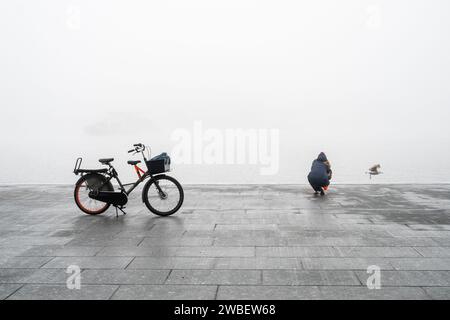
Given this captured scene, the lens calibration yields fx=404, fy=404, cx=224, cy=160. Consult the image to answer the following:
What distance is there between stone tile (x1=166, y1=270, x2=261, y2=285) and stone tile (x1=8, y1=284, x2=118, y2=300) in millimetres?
655

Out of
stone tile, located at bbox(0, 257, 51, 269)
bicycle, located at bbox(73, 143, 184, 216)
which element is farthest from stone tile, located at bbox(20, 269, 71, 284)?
bicycle, located at bbox(73, 143, 184, 216)

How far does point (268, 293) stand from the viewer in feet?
12.9

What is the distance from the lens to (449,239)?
5.82 m

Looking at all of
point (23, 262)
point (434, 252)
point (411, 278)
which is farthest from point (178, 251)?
point (434, 252)

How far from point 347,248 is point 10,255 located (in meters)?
4.46

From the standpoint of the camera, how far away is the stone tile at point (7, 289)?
397 cm

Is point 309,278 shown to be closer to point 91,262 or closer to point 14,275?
point 91,262

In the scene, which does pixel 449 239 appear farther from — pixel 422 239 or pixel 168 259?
pixel 168 259

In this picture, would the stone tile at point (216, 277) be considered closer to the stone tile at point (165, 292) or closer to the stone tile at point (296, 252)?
the stone tile at point (165, 292)

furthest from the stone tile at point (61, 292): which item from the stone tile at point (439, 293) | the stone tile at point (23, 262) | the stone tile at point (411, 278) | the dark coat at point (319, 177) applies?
the dark coat at point (319, 177)

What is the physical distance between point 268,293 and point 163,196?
424 cm

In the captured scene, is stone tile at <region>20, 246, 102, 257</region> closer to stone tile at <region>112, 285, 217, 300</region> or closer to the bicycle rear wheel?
stone tile at <region>112, 285, 217, 300</region>

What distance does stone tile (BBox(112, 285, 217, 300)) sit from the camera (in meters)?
3.87

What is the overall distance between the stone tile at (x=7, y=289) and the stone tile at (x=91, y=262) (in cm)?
63
